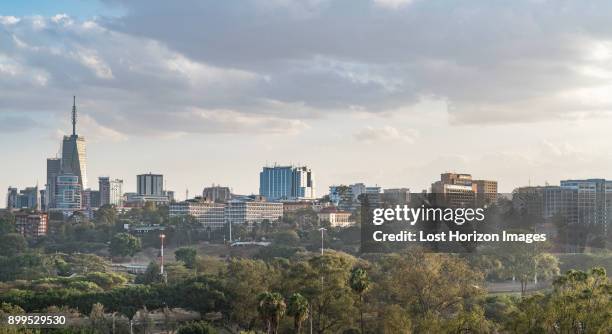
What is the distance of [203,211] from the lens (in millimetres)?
158875

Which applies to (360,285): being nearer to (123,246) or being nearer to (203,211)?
(123,246)

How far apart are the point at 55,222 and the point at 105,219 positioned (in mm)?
8734

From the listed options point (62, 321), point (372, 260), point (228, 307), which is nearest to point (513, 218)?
point (372, 260)

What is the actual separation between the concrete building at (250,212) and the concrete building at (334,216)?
10.7m

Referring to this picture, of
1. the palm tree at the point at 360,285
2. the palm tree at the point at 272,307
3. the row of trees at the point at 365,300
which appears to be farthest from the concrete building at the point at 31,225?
the palm tree at the point at 272,307

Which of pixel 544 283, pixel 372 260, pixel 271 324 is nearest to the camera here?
pixel 271 324

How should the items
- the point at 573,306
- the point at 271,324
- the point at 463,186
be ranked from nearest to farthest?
1. the point at 573,306
2. the point at 271,324
3. the point at 463,186

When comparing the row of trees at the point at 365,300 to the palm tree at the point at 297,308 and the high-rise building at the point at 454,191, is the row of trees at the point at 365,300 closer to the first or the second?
the palm tree at the point at 297,308

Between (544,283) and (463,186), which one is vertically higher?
(463,186)

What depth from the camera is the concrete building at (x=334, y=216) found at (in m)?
145

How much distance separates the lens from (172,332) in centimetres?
5262

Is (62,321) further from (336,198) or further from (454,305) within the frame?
(336,198)

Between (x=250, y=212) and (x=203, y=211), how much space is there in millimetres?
9116

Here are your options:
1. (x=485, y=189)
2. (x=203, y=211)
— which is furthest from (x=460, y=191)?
(x=203, y=211)
